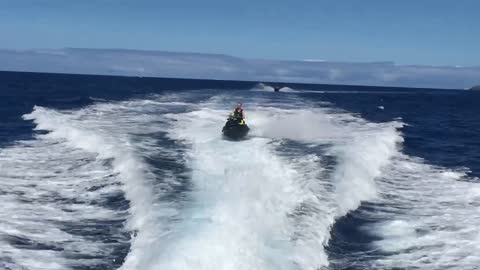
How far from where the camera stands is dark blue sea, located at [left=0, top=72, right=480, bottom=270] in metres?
15.4

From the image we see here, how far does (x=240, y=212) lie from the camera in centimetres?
1788

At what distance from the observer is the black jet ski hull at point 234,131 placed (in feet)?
110

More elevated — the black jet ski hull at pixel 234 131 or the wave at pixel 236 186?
the black jet ski hull at pixel 234 131

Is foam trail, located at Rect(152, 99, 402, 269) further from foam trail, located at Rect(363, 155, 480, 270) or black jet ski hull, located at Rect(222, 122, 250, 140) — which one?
foam trail, located at Rect(363, 155, 480, 270)

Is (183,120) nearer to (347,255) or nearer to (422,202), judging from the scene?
(422,202)

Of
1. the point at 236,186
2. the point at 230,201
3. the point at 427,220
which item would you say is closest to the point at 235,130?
the point at 236,186

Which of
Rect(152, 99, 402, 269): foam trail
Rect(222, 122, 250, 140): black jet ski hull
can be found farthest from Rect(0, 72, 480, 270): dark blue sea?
Rect(222, 122, 250, 140): black jet ski hull

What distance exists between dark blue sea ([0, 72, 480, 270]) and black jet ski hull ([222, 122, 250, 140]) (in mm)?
687

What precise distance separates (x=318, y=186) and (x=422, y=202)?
3.53m

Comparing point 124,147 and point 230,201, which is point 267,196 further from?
point 124,147

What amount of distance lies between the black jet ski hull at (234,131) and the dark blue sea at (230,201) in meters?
0.69

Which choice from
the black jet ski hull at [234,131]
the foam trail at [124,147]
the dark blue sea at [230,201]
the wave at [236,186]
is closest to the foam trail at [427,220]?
the dark blue sea at [230,201]

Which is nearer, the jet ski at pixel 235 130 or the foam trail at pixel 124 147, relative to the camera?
the foam trail at pixel 124 147

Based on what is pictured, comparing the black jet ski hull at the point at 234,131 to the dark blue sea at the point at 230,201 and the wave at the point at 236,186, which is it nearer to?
the dark blue sea at the point at 230,201
